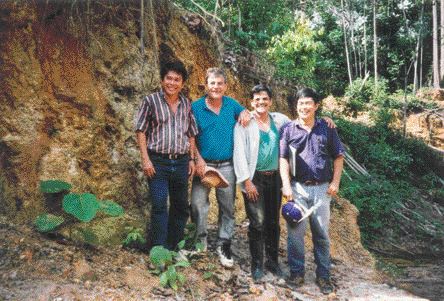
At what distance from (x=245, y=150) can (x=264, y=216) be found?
0.72 meters

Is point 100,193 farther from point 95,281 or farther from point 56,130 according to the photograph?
point 95,281

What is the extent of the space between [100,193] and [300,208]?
2.08m

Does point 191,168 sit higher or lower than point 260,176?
higher

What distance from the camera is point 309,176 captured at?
4188mm

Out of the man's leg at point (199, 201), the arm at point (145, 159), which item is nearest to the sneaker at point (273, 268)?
the man's leg at point (199, 201)

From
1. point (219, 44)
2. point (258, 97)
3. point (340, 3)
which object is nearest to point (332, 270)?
point (258, 97)

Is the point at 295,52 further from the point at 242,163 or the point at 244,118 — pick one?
the point at 242,163

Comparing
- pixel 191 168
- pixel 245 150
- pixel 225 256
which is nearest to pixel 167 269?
pixel 225 256

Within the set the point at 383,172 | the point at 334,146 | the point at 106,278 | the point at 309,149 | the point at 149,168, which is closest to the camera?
the point at 106,278

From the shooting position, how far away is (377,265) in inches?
274

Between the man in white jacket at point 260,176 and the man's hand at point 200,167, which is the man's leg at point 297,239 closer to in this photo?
the man in white jacket at point 260,176

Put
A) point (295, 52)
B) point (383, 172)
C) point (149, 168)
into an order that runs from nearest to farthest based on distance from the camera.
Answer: point (149, 168) → point (295, 52) → point (383, 172)

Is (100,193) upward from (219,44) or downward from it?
downward

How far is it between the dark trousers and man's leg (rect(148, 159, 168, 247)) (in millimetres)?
840
